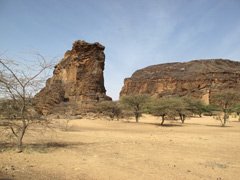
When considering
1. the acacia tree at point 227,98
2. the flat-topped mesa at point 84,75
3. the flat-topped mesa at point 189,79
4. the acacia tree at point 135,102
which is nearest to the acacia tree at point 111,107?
the acacia tree at point 135,102

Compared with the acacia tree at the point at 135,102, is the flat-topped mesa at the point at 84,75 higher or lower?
higher

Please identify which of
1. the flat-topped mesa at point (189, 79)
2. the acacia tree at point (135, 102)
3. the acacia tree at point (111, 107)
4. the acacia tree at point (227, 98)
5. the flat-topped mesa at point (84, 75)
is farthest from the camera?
the flat-topped mesa at point (189, 79)

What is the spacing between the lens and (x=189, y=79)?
81.4m

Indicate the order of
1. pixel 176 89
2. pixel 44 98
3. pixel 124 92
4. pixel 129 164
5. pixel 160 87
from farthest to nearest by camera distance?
pixel 124 92
pixel 160 87
pixel 176 89
pixel 44 98
pixel 129 164

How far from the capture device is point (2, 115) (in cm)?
685

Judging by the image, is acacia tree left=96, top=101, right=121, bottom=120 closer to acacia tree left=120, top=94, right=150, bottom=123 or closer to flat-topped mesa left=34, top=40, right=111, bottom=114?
acacia tree left=120, top=94, right=150, bottom=123

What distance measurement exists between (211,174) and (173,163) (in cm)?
126

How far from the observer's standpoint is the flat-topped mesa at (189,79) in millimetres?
74938

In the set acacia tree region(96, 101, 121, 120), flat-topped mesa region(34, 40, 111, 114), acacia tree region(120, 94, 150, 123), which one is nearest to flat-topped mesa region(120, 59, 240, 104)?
flat-topped mesa region(34, 40, 111, 114)

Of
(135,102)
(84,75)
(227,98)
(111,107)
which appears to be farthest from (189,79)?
(227,98)

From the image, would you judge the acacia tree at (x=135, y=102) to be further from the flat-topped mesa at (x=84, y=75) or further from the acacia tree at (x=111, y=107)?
the flat-topped mesa at (x=84, y=75)

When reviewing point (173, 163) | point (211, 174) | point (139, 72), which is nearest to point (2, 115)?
point (173, 163)

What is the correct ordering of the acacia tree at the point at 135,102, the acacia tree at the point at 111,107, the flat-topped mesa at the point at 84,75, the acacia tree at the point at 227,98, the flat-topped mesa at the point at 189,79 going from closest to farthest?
the acacia tree at the point at 227,98
the acacia tree at the point at 135,102
the acacia tree at the point at 111,107
the flat-topped mesa at the point at 84,75
the flat-topped mesa at the point at 189,79

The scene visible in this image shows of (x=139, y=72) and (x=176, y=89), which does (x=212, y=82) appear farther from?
(x=139, y=72)
